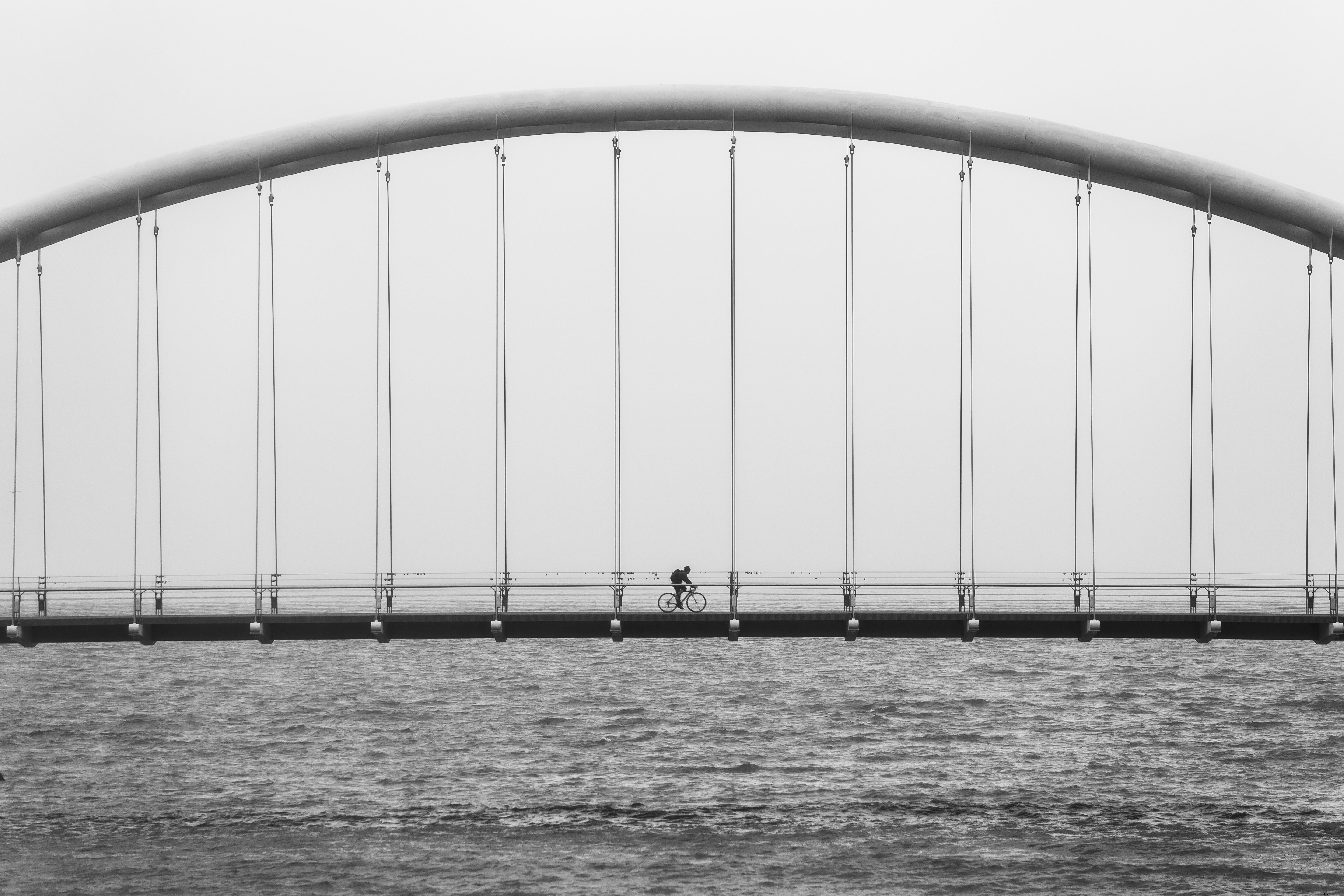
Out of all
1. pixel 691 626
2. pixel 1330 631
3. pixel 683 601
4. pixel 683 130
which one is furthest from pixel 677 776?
pixel 1330 631

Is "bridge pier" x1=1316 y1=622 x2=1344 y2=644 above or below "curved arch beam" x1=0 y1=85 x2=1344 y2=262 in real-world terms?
below

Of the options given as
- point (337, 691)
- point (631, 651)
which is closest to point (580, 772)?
point (337, 691)

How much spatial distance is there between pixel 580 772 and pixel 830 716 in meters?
25.0

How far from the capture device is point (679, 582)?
32344 mm

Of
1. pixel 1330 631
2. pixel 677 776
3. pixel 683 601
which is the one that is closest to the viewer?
pixel 1330 631

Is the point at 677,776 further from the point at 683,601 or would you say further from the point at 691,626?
the point at 691,626

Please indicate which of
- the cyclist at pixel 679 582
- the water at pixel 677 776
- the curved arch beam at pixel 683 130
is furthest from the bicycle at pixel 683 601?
the curved arch beam at pixel 683 130

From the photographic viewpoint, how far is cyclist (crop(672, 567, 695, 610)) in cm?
3222

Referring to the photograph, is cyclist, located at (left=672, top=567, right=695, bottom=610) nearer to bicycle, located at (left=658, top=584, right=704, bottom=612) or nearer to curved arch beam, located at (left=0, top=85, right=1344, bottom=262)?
bicycle, located at (left=658, top=584, right=704, bottom=612)

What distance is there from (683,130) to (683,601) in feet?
34.7

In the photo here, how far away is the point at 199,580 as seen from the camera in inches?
1271

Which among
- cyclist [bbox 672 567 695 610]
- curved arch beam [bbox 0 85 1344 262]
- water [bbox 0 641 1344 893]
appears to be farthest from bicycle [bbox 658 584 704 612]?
curved arch beam [bbox 0 85 1344 262]

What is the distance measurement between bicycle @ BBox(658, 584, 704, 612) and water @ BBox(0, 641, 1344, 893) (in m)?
6.53

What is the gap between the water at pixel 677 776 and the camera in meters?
37.4
